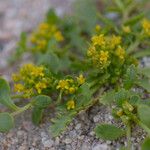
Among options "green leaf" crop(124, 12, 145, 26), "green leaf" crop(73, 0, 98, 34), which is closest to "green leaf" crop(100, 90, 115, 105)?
"green leaf" crop(124, 12, 145, 26)

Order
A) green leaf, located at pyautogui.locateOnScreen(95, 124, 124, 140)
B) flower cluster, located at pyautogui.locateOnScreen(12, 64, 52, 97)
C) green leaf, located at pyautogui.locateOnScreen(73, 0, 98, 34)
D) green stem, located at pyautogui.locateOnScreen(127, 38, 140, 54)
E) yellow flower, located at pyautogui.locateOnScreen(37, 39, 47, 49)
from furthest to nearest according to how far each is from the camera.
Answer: green leaf, located at pyautogui.locateOnScreen(73, 0, 98, 34) → yellow flower, located at pyautogui.locateOnScreen(37, 39, 47, 49) → green stem, located at pyautogui.locateOnScreen(127, 38, 140, 54) → flower cluster, located at pyautogui.locateOnScreen(12, 64, 52, 97) → green leaf, located at pyautogui.locateOnScreen(95, 124, 124, 140)

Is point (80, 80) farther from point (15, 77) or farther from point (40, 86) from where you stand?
point (15, 77)

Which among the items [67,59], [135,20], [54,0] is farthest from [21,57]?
[135,20]

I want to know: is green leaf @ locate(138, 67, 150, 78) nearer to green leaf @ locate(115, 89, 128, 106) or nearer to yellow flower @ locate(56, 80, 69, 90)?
green leaf @ locate(115, 89, 128, 106)

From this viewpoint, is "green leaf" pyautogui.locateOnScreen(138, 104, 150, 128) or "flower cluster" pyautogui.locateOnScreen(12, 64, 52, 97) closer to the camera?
"green leaf" pyautogui.locateOnScreen(138, 104, 150, 128)

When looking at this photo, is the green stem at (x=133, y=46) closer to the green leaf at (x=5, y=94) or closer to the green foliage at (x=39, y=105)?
the green foliage at (x=39, y=105)

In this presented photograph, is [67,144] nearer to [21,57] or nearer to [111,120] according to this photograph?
[111,120]

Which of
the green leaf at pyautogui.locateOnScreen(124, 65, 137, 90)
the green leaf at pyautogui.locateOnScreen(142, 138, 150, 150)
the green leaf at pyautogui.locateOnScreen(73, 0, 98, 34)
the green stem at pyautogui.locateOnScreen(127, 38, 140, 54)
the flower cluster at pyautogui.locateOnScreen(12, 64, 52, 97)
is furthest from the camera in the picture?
the green leaf at pyautogui.locateOnScreen(73, 0, 98, 34)

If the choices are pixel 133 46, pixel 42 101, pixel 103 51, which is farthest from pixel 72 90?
pixel 133 46
